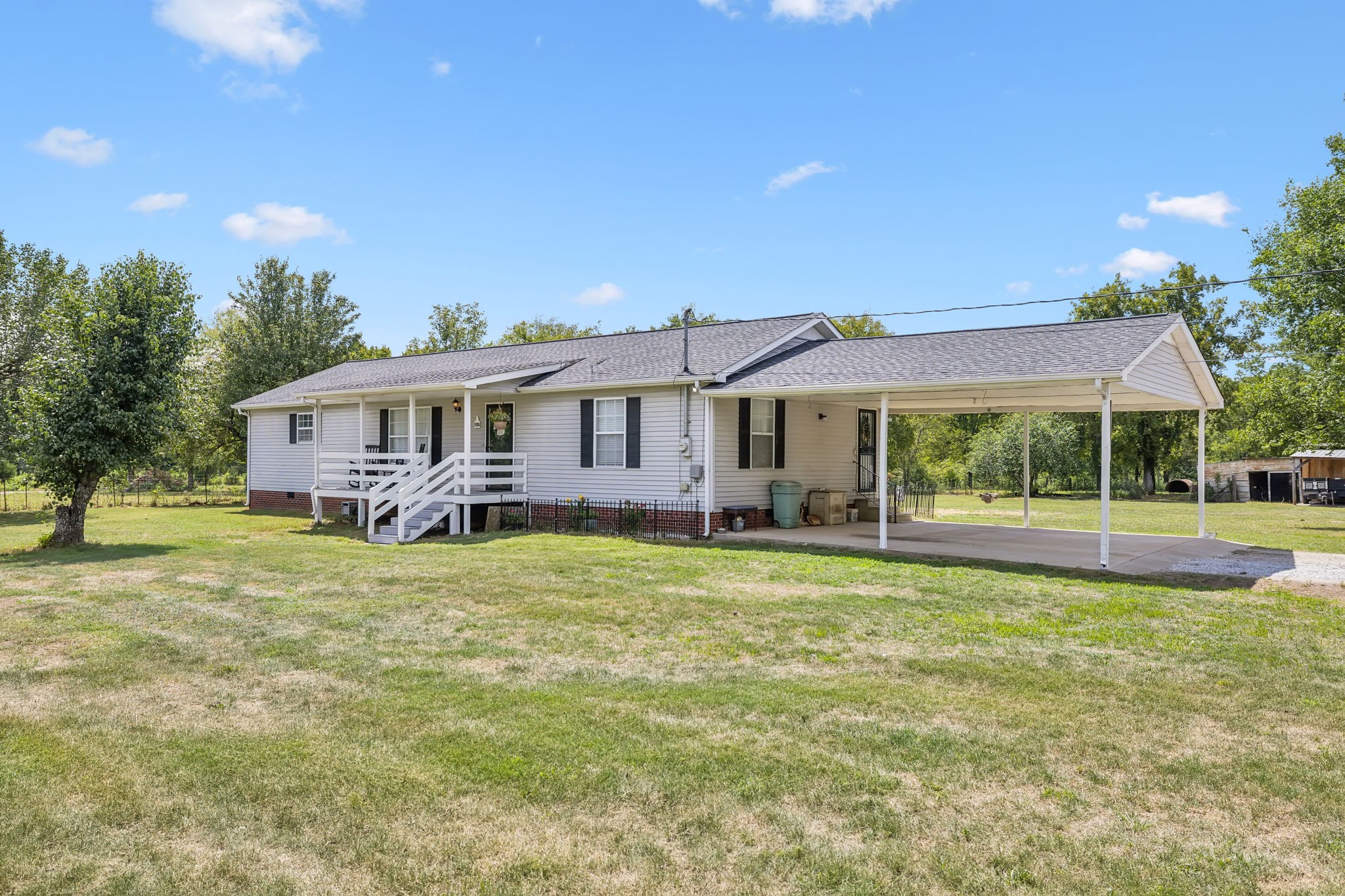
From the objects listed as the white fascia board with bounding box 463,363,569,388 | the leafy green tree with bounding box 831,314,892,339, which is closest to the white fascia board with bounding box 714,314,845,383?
the white fascia board with bounding box 463,363,569,388

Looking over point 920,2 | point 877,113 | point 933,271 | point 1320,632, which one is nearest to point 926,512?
point 933,271

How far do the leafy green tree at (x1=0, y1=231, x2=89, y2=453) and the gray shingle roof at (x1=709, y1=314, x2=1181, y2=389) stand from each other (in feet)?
70.3

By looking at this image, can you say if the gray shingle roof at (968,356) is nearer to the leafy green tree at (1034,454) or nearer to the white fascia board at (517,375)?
the white fascia board at (517,375)

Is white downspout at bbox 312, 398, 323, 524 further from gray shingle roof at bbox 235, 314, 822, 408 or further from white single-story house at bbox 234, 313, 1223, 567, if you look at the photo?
gray shingle roof at bbox 235, 314, 822, 408

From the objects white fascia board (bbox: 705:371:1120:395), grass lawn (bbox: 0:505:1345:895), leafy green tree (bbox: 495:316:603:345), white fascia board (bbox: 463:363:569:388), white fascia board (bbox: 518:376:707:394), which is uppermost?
leafy green tree (bbox: 495:316:603:345)

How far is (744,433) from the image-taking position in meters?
16.7

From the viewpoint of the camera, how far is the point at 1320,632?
26.0ft

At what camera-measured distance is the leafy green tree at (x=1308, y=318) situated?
919 inches

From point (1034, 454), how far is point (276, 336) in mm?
33062

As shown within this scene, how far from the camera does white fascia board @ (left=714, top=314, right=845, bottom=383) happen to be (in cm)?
1593

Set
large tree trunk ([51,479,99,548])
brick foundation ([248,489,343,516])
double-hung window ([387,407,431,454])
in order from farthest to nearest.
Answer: brick foundation ([248,489,343,516])
double-hung window ([387,407,431,454])
large tree trunk ([51,479,99,548])

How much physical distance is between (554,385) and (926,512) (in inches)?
471

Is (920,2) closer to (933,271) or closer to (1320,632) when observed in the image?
(933,271)

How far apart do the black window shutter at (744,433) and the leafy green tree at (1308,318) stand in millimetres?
17732
